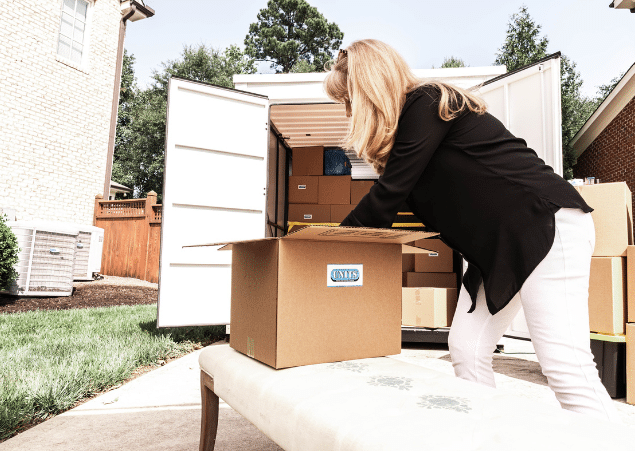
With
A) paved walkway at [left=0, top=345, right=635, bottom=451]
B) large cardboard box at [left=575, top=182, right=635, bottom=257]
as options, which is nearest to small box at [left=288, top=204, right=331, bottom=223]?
paved walkway at [left=0, top=345, right=635, bottom=451]

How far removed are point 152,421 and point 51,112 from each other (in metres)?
9.70

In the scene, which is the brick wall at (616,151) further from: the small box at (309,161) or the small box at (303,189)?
the small box at (303,189)

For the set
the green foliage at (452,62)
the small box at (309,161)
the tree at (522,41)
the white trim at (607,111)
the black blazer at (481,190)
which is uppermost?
the green foliage at (452,62)

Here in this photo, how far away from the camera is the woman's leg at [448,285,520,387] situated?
1382 millimetres

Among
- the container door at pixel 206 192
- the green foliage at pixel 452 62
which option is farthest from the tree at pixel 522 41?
the container door at pixel 206 192

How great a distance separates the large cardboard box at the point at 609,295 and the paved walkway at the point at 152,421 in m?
0.49

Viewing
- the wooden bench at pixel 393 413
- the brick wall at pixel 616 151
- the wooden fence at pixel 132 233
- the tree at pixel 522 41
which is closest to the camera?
the wooden bench at pixel 393 413

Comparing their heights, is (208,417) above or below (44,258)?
below

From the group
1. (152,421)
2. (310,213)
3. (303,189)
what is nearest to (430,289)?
(310,213)

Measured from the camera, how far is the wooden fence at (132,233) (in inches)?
428

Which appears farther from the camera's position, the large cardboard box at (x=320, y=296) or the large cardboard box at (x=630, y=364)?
the large cardboard box at (x=630, y=364)

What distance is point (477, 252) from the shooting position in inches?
51.7

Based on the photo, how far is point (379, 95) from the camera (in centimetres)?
134

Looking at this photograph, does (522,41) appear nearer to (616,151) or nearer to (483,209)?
(616,151)
